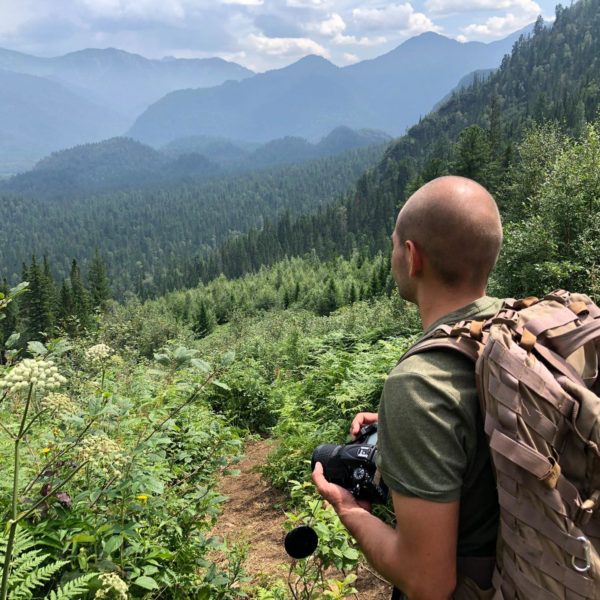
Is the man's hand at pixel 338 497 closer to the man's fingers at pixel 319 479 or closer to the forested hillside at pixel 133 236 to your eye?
the man's fingers at pixel 319 479

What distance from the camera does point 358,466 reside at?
1930 mm

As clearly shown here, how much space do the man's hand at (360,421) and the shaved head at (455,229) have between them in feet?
2.81

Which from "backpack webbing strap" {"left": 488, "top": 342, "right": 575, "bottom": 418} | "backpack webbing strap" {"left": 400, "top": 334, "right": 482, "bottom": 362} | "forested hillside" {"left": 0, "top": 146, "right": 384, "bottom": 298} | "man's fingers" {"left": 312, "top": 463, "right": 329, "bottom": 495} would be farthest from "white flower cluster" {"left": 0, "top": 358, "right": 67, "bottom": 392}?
"forested hillside" {"left": 0, "top": 146, "right": 384, "bottom": 298}

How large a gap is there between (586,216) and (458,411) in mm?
12350

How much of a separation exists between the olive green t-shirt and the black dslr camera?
35 cm

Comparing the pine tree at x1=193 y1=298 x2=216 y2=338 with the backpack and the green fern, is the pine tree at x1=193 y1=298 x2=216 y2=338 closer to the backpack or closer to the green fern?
the green fern

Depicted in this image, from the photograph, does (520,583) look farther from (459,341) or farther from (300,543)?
(300,543)

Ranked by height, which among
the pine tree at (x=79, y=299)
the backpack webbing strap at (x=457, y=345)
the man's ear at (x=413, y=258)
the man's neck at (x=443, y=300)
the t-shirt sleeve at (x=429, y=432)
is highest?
the man's ear at (x=413, y=258)

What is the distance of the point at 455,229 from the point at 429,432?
2.31 ft

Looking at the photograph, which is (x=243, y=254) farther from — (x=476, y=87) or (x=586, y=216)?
(x=586, y=216)

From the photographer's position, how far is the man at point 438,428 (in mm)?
1427

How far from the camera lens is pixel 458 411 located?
1448 millimetres

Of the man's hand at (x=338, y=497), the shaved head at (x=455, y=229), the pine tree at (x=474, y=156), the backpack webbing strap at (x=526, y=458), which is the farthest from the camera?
the pine tree at (x=474, y=156)

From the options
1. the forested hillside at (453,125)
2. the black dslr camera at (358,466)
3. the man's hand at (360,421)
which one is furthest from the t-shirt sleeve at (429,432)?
the forested hillside at (453,125)
